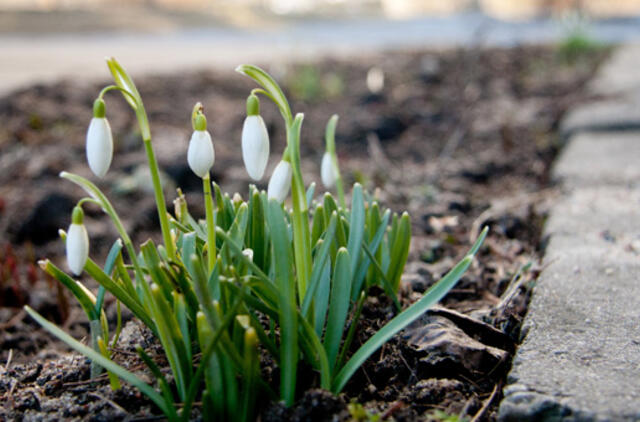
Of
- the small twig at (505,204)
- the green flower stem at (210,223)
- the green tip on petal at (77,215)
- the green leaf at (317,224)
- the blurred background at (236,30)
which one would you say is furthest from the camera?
the blurred background at (236,30)

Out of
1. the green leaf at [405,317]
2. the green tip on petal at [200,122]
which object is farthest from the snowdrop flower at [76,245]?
the green leaf at [405,317]

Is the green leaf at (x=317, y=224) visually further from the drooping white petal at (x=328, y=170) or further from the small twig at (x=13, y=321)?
the small twig at (x=13, y=321)

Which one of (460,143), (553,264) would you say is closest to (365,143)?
(460,143)

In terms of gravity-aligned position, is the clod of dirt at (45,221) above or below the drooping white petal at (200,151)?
below

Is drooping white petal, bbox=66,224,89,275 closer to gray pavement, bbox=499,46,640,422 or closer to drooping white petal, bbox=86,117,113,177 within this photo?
drooping white petal, bbox=86,117,113,177

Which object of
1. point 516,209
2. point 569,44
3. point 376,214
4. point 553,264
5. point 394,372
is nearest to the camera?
point 394,372

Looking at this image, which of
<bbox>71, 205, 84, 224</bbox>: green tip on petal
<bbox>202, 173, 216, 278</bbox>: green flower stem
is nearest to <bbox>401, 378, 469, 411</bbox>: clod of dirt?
<bbox>202, 173, 216, 278</bbox>: green flower stem

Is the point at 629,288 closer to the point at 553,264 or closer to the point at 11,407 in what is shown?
the point at 553,264
